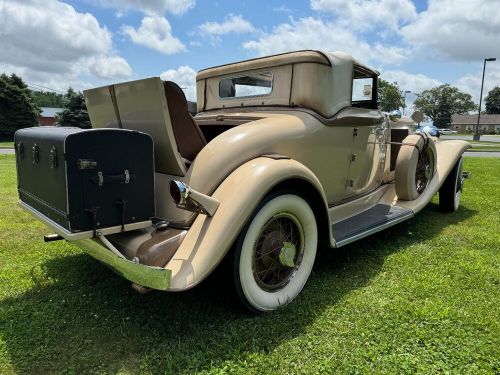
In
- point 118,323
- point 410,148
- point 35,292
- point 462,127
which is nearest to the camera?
point 118,323

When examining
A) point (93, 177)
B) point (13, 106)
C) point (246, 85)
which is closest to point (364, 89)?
point (246, 85)

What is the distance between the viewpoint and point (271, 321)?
2564 millimetres

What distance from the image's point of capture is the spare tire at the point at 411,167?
14.9 feet

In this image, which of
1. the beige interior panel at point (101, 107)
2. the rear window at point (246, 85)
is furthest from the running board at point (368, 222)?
the beige interior panel at point (101, 107)

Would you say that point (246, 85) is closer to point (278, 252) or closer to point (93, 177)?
point (278, 252)

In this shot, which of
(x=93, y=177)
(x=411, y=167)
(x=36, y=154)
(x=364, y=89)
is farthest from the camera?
(x=411, y=167)

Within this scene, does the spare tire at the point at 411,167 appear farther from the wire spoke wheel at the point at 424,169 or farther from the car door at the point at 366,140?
the car door at the point at 366,140

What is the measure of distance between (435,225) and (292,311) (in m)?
2.93

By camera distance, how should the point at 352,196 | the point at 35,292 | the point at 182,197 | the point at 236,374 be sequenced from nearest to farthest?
1. the point at 236,374
2. the point at 182,197
3. the point at 35,292
4. the point at 352,196

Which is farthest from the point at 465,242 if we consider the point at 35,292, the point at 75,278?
the point at 35,292

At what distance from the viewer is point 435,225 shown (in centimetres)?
485

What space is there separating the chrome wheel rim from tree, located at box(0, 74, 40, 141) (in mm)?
36999

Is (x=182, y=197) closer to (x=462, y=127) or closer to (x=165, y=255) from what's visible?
(x=165, y=255)

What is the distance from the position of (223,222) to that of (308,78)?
1.70m
